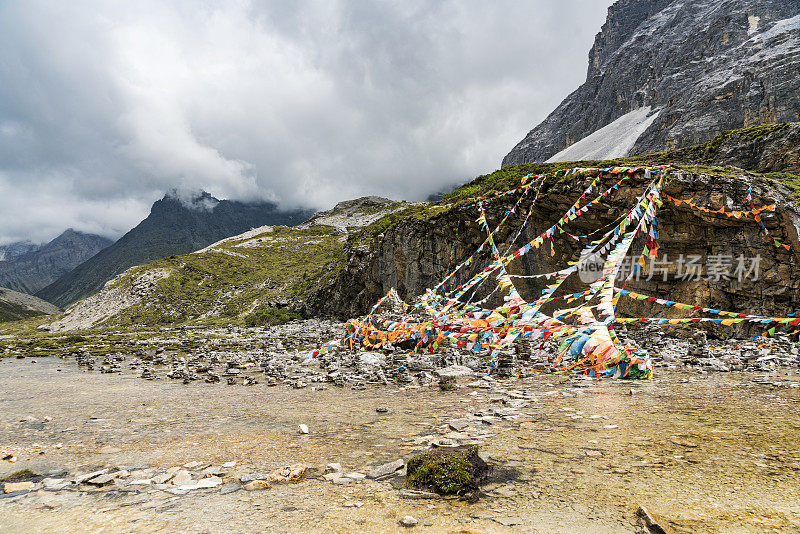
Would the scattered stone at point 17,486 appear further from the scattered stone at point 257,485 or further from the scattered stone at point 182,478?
the scattered stone at point 257,485

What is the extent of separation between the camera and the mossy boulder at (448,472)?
3516 millimetres

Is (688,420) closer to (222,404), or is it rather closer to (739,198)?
(222,404)

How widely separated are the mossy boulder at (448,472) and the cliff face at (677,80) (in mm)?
74263

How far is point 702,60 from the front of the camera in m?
94.9

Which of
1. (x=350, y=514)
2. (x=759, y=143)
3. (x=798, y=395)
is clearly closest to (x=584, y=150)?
(x=759, y=143)

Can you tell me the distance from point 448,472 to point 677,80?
127 meters

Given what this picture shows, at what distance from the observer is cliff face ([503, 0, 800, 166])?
194 ft

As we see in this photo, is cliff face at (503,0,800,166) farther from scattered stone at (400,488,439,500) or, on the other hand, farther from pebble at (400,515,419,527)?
pebble at (400,515,419,527)

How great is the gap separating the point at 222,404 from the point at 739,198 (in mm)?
18658

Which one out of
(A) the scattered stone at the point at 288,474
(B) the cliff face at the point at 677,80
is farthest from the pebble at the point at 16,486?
(B) the cliff face at the point at 677,80

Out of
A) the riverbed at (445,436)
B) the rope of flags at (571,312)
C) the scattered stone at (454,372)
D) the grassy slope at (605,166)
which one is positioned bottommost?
the scattered stone at (454,372)

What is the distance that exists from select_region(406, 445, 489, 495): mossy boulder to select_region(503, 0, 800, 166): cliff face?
244ft

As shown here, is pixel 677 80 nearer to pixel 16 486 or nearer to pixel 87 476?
pixel 87 476

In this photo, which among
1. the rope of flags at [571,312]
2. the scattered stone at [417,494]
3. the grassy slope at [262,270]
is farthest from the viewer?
the grassy slope at [262,270]
